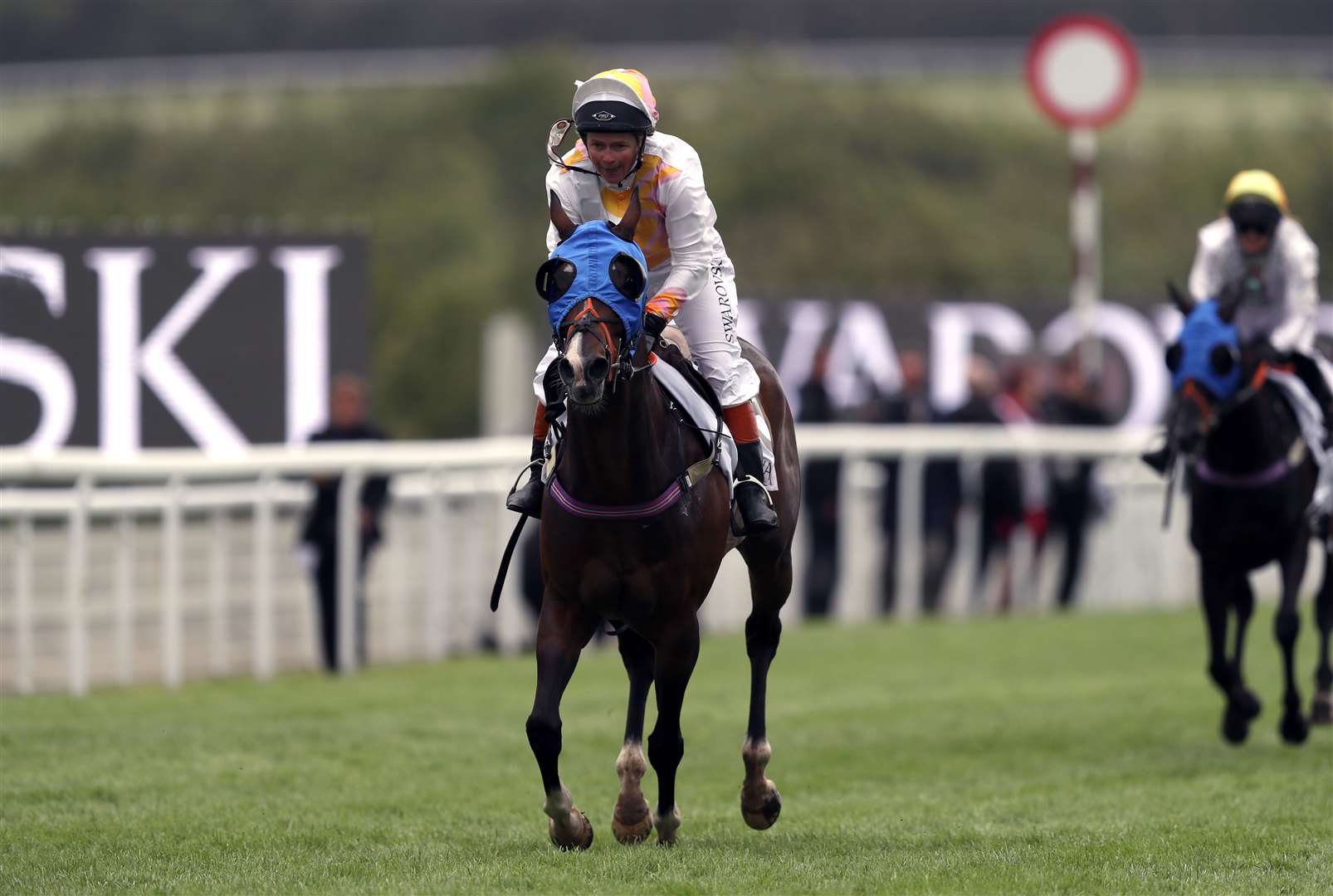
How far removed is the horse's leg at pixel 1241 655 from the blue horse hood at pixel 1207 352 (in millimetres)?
1100

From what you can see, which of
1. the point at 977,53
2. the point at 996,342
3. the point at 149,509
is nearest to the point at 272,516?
the point at 149,509

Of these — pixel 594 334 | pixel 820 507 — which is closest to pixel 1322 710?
pixel 820 507

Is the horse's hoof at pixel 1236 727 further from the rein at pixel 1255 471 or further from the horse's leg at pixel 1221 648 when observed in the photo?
the rein at pixel 1255 471

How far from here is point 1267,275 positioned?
9.76 metres

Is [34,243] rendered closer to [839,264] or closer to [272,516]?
[272,516]

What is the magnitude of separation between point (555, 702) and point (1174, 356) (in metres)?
4.02

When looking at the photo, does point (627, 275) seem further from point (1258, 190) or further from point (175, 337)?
point (175, 337)

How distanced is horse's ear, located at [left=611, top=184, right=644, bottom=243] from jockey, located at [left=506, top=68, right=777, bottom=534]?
0.62ft

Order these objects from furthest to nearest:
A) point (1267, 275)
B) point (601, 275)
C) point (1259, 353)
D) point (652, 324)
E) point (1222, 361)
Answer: point (1267, 275) → point (1259, 353) → point (1222, 361) → point (652, 324) → point (601, 275)

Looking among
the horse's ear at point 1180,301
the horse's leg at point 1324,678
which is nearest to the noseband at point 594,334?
the horse's ear at point 1180,301

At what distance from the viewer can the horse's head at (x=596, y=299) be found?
6.02 m

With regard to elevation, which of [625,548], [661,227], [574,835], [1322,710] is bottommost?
[1322,710]

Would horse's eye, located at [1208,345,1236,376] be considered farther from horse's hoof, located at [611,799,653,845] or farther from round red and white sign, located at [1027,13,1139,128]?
round red and white sign, located at [1027,13,1139,128]

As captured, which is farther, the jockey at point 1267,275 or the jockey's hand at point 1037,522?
the jockey's hand at point 1037,522
